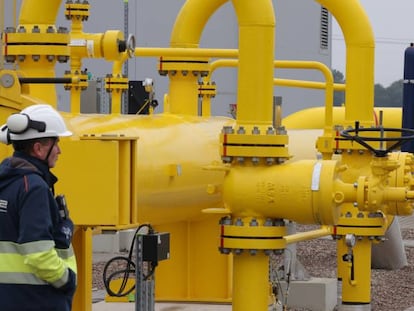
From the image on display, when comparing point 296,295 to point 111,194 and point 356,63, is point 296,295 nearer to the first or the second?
point 356,63

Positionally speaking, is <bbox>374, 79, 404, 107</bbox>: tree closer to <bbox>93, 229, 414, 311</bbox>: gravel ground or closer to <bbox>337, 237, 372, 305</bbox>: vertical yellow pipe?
<bbox>93, 229, 414, 311</bbox>: gravel ground

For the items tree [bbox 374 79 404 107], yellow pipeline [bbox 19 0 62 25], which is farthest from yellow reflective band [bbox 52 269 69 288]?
tree [bbox 374 79 404 107]

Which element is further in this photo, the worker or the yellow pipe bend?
the yellow pipe bend

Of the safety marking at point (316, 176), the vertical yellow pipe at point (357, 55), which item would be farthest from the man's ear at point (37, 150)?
the vertical yellow pipe at point (357, 55)

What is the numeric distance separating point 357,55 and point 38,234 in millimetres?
4167

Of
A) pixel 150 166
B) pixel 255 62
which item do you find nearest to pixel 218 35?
pixel 150 166

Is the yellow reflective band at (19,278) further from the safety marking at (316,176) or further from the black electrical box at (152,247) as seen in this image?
the safety marking at (316,176)

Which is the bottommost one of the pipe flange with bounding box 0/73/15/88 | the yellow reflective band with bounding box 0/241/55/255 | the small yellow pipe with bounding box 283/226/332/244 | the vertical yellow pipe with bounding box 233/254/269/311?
the vertical yellow pipe with bounding box 233/254/269/311

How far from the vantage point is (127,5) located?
56.9 feet

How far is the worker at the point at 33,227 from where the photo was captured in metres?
4.64

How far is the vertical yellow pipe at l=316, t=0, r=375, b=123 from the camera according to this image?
818 centimetres

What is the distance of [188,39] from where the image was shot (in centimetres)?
834

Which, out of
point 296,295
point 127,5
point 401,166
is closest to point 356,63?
point 401,166

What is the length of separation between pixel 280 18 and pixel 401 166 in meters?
13.9
